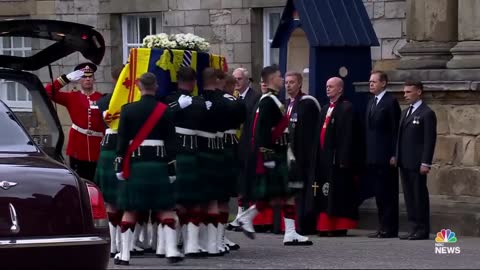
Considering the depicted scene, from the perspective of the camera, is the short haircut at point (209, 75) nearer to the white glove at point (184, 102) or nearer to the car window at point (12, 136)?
the white glove at point (184, 102)

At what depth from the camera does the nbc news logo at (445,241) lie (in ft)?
45.1

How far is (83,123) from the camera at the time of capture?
1498cm

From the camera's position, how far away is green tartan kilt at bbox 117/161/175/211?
1234cm

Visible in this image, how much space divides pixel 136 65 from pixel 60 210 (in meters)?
3.56

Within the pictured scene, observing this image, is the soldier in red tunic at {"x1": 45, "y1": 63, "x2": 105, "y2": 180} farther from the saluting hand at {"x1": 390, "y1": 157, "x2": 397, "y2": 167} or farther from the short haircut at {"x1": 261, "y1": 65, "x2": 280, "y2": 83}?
the saluting hand at {"x1": 390, "y1": 157, "x2": 397, "y2": 167}

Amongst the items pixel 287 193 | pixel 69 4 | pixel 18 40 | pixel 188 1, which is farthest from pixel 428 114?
pixel 18 40

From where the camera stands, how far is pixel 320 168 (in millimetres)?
15781

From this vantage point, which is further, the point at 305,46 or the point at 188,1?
the point at 188,1

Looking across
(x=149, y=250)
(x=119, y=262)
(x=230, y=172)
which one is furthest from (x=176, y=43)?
(x=119, y=262)

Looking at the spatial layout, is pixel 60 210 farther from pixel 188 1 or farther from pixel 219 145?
pixel 188 1

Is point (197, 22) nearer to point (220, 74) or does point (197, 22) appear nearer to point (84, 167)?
point (84, 167)

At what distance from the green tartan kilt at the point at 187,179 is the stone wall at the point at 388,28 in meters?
7.39

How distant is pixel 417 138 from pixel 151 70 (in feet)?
10.4

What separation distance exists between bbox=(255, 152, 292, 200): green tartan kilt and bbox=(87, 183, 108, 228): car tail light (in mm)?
3211
